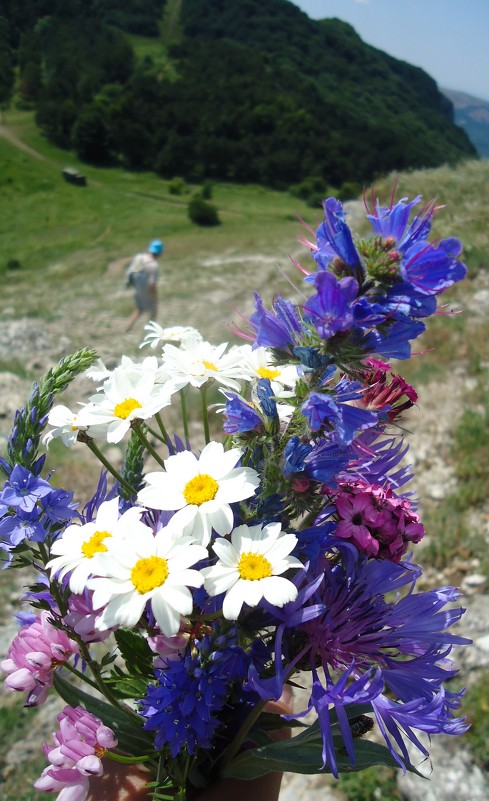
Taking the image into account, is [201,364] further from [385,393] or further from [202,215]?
[202,215]

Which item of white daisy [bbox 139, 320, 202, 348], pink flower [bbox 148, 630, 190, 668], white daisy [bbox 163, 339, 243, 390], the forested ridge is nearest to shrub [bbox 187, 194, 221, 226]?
the forested ridge

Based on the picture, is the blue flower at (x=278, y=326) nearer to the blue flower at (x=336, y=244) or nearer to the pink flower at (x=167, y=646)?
the blue flower at (x=336, y=244)

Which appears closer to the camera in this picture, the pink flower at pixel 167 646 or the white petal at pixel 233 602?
the white petal at pixel 233 602

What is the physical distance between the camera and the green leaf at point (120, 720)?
3.76 ft

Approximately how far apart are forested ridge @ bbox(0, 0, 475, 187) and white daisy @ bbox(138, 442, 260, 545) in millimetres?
61537

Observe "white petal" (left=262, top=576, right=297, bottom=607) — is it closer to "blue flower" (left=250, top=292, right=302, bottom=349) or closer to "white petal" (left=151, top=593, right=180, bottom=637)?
"white petal" (left=151, top=593, right=180, bottom=637)

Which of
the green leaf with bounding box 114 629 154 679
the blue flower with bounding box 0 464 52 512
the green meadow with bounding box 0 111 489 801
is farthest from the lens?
the green meadow with bounding box 0 111 489 801

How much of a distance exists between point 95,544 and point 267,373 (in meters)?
0.42

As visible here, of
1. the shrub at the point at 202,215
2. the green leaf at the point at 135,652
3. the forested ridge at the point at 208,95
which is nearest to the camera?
the green leaf at the point at 135,652

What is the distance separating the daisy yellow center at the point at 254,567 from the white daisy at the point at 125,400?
27 cm

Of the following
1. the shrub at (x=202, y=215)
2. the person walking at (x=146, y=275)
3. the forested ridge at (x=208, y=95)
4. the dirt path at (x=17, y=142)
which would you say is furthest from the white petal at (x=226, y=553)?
the forested ridge at (x=208, y=95)

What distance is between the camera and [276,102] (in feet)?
240

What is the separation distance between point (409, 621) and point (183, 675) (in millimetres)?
371

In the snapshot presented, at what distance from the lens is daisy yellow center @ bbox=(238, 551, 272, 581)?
85cm
